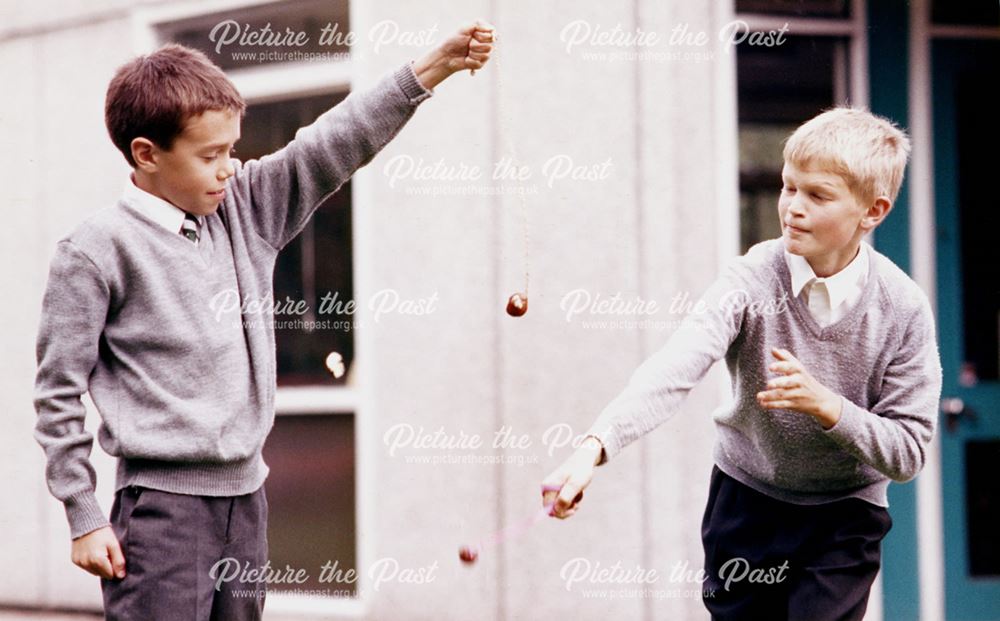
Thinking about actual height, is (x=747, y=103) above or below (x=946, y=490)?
above

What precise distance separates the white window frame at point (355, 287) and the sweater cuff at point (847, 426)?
232 cm

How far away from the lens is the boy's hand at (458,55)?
99.0 inches

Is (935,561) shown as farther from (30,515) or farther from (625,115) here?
(30,515)

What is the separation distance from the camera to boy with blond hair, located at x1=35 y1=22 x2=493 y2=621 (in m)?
2.26

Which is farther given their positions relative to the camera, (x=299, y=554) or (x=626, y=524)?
(x=299, y=554)

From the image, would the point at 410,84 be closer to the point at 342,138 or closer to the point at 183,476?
the point at 342,138

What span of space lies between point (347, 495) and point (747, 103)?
2162mm

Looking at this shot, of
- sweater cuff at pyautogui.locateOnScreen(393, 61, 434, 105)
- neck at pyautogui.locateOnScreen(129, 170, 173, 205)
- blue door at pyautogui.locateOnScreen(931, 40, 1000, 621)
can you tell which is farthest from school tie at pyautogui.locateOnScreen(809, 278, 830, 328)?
blue door at pyautogui.locateOnScreen(931, 40, 1000, 621)

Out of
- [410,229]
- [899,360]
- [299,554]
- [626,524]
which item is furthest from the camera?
[299,554]

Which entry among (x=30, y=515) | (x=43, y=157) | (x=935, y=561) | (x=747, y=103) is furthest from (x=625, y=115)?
(x=30, y=515)

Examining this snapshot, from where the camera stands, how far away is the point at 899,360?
8.18ft

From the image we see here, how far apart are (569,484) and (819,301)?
89cm

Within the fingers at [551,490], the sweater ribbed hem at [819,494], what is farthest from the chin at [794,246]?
the fingers at [551,490]

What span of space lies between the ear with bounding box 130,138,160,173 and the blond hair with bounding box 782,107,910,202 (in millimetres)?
1376
